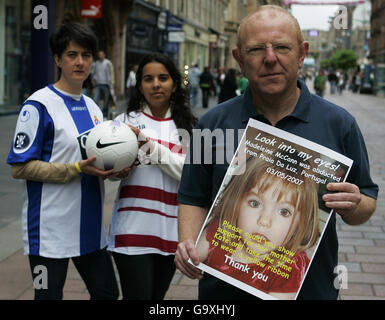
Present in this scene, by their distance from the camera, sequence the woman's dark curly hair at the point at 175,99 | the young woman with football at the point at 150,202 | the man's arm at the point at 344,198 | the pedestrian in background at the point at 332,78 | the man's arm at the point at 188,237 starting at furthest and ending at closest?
the pedestrian in background at the point at 332,78 → the woman's dark curly hair at the point at 175,99 → the young woman with football at the point at 150,202 → the man's arm at the point at 188,237 → the man's arm at the point at 344,198

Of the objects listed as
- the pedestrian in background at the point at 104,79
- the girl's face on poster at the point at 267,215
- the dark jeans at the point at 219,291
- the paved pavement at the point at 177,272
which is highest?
the pedestrian in background at the point at 104,79

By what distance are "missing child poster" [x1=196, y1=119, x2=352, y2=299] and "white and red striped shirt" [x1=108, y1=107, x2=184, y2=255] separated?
113 cm

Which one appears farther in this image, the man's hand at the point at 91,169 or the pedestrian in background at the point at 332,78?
the pedestrian in background at the point at 332,78

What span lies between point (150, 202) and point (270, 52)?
141cm

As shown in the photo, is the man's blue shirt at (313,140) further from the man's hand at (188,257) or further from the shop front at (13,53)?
the shop front at (13,53)

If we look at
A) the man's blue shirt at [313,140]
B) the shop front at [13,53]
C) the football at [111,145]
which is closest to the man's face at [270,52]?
the man's blue shirt at [313,140]

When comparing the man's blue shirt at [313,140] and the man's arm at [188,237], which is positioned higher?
the man's blue shirt at [313,140]

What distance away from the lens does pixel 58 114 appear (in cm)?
291

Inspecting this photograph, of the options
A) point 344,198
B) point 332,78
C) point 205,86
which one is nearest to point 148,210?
point 344,198

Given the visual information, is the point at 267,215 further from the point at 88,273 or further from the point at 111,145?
the point at 88,273

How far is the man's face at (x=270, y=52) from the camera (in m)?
1.88

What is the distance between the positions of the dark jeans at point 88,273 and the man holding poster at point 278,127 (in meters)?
1.00

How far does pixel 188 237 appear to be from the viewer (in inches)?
82.0

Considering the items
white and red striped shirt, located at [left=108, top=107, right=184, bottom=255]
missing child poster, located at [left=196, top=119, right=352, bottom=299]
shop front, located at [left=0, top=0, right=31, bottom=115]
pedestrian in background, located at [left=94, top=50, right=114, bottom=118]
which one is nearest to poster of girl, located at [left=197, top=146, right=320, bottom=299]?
missing child poster, located at [left=196, top=119, right=352, bottom=299]
